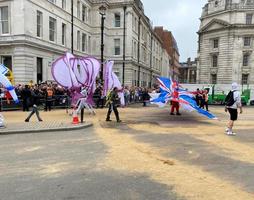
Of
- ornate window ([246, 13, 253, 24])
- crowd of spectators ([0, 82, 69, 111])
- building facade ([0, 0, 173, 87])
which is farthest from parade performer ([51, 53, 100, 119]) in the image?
ornate window ([246, 13, 253, 24])

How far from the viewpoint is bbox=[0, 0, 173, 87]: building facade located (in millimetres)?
28688

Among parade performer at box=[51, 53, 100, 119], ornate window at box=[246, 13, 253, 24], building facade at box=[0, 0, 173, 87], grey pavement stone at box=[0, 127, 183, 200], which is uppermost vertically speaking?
ornate window at box=[246, 13, 253, 24]

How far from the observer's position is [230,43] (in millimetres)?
69375

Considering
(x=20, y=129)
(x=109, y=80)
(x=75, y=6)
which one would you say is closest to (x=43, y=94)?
(x=109, y=80)

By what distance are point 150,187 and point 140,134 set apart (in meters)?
5.80

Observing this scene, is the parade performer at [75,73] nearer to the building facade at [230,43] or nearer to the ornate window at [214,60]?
the building facade at [230,43]

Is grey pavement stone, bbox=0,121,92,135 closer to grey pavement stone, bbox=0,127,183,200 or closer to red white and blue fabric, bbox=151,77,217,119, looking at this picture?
grey pavement stone, bbox=0,127,183,200

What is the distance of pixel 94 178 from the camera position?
6.11 m

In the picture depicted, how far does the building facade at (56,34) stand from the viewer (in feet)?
94.1

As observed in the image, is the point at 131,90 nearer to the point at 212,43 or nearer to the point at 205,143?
the point at 205,143

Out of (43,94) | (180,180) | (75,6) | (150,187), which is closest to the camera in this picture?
(150,187)

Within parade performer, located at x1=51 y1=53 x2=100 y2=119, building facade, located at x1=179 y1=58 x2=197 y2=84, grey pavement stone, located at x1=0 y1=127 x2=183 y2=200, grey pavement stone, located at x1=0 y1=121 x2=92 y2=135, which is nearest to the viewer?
grey pavement stone, located at x1=0 y1=127 x2=183 y2=200

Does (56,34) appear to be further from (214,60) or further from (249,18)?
(249,18)

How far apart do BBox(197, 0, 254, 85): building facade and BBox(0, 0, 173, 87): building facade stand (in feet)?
75.6
